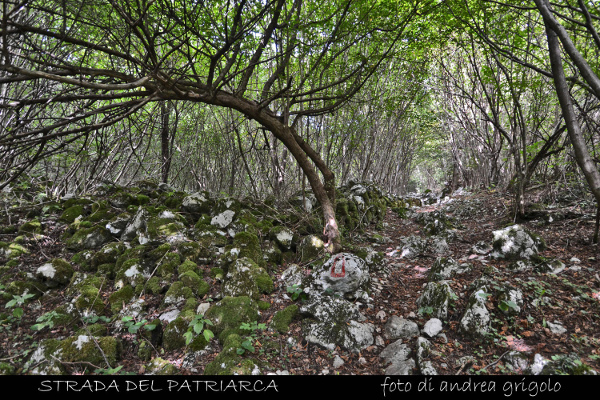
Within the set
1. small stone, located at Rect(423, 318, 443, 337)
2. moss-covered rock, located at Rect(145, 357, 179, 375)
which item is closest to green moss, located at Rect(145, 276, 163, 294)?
moss-covered rock, located at Rect(145, 357, 179, 375)

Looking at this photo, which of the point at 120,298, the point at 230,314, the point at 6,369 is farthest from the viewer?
the point at 120,298

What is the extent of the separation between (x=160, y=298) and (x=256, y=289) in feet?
3.98

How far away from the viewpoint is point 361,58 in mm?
4516

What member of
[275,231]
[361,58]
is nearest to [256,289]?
[275,231]

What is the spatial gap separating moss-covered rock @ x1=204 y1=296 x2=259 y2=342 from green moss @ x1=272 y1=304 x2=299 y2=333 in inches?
10.0

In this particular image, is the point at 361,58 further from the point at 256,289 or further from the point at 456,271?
the point at 256,289

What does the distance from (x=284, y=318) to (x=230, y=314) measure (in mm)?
633

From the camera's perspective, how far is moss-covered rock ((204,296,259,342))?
116 inches

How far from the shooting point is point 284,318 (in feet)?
10.5

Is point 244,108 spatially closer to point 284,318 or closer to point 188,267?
Result: point 188,267

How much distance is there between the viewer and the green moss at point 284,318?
310cm

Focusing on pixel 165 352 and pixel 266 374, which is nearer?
pixel 266 374

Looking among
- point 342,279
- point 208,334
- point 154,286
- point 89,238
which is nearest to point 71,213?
point 89,238

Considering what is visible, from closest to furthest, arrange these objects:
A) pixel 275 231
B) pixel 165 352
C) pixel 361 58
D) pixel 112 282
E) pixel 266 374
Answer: pixel 266 374 < pixel 165 352 < pixel 112 282 < pixel 361 58 < pixel 275 231
